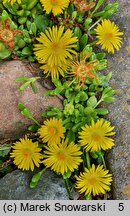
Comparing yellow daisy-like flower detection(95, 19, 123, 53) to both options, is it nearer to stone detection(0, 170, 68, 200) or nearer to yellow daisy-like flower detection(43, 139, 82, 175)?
yellow daisy-like flower detection(43, 139, 82, 175)

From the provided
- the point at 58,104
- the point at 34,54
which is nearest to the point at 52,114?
the point at 58,104

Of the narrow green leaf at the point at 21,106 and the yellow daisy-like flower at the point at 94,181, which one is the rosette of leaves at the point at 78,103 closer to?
the narrow green leaf at the point at 21,106

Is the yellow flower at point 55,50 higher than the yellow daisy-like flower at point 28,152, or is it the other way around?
the yellow flower at point 55,50

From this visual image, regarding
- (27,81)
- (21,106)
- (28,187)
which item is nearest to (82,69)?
(27,81)

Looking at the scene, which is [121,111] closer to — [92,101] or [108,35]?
[92,101]

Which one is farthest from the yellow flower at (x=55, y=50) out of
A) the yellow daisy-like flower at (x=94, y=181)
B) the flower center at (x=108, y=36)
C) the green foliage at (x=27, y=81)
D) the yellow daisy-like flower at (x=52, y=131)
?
the yellow daisy-like flower at (x=94, y=181)

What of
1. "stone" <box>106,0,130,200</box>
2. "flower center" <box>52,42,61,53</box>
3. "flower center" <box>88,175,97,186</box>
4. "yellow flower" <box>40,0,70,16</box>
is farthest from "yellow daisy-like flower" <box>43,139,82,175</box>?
"yellow flower" <box>40,0,70,16</box>
